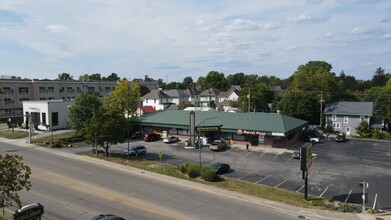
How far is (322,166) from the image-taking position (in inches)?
1651

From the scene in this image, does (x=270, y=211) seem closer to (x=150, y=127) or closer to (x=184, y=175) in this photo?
(x=184, y=175)

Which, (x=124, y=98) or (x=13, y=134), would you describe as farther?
(x=124, y=98)

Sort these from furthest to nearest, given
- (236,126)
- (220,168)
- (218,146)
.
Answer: (236,126)
(218,146)
(220,168)

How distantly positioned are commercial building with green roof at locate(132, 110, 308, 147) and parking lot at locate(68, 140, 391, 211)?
3.46 meters

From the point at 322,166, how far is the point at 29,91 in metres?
84.6

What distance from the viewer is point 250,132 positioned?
5412cm

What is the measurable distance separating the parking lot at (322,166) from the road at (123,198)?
29.0 ft

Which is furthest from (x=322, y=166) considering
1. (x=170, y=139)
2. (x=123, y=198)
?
(x=123, y=198)

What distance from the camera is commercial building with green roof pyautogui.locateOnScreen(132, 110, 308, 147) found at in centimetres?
5384

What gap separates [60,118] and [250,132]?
43.6 meters

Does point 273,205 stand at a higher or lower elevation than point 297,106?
lower

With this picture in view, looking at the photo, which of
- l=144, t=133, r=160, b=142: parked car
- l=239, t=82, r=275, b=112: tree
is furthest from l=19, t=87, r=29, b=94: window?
l=239, t=82, r=275, b=112: tree

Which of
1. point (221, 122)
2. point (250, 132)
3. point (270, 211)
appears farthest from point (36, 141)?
point (270, 211)

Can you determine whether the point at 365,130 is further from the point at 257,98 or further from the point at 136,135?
the point at 136,135
